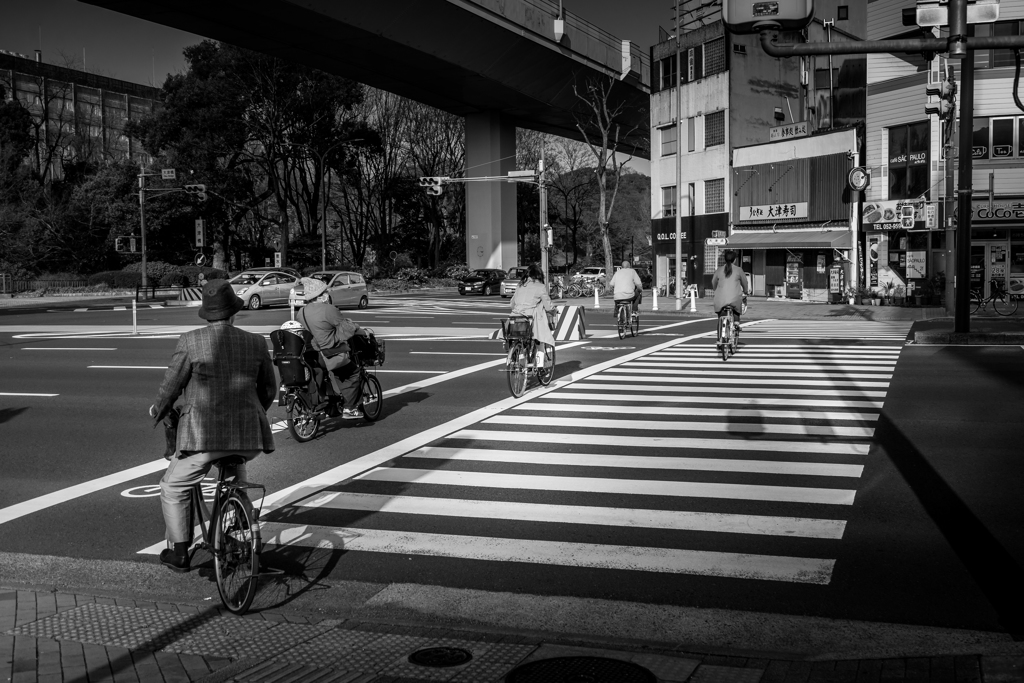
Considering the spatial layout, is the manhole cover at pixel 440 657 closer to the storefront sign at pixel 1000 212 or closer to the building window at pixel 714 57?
the storefront sign at pixel 1000 212

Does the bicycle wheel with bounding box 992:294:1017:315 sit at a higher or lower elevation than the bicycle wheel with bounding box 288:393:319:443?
higher

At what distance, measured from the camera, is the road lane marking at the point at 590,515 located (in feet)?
22.4

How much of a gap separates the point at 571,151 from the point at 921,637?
240 ft

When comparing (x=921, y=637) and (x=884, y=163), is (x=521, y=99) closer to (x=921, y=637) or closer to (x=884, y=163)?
(x=884, y=163)

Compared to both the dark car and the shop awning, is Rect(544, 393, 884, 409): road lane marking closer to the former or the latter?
the shop awning

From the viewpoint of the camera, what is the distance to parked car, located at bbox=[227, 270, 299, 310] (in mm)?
39094

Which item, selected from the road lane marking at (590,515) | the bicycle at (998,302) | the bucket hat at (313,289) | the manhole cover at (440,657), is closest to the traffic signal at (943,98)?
the bicycle at (998,302)

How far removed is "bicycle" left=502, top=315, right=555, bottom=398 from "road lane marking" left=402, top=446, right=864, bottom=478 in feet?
11.6

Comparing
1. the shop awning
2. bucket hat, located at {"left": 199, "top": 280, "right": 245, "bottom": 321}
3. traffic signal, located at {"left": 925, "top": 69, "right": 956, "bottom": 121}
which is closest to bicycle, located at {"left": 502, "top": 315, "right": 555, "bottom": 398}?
bucket hat, located at {"left": 199, "top": 280, "right": 245, "bottom": 321}

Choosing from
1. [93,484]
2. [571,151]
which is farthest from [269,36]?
[93,484]

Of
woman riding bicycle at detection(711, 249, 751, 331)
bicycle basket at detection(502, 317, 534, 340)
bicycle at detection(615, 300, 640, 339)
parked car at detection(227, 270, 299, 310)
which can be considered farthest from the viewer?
parked car at detection(227, 270, 299, 310)

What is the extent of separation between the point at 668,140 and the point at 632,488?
165ft

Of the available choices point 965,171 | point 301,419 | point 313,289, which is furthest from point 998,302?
point 301,419

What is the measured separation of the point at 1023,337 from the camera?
66.1ft
